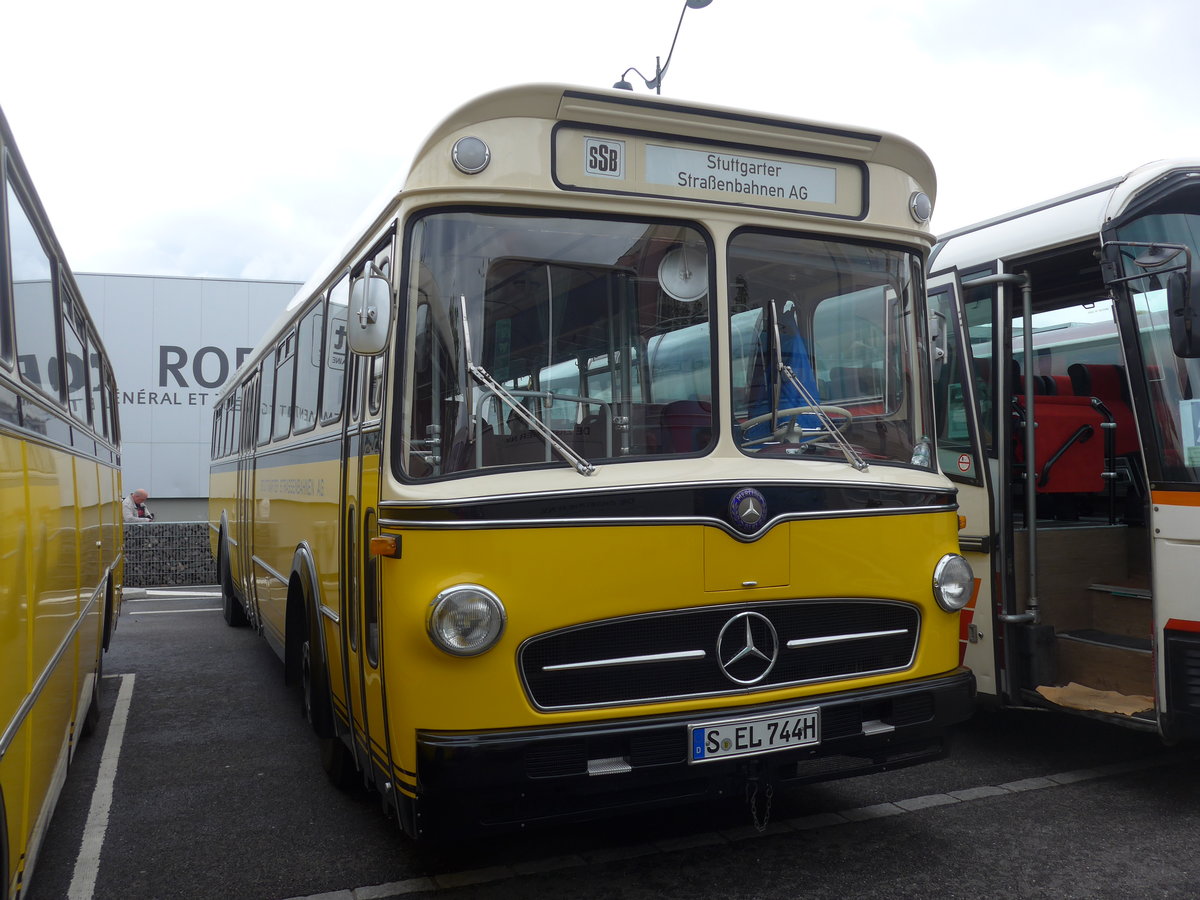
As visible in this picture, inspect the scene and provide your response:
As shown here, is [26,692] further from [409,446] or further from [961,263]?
[961,263]

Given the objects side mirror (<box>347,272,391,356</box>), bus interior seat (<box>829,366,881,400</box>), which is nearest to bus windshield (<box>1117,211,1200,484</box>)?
bus interior seat (<box>829,366,881,400</box>)

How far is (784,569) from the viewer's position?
150 inches

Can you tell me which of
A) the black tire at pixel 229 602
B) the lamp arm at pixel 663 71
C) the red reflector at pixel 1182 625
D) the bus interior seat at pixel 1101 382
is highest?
the lamp arm at pixel 663 71

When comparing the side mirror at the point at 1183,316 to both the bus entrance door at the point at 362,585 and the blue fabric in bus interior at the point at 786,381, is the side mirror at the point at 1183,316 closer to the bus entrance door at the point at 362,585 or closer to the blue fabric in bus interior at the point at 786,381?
the blue fabric in bus interior at the point at 786,381

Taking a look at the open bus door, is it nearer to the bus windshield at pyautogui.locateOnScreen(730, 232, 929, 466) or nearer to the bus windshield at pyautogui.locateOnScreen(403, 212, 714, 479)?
the bus windshield at pyautogui.locateOnScreen(730, 232, 929, 466)

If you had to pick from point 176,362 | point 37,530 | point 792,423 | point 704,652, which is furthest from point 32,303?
point 176,362

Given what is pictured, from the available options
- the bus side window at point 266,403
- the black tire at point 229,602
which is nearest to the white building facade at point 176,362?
the black tire at point 229,602

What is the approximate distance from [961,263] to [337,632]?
3.94m

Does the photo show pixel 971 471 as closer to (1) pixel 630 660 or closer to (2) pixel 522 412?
(1) pixel 630 660

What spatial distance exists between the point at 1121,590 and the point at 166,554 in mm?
13717

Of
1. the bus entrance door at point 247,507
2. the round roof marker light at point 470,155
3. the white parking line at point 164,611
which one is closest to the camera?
the round roof marker light at point 470,155

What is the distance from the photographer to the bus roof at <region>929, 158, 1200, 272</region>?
493 cm

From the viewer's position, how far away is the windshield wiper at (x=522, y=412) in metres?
3.60

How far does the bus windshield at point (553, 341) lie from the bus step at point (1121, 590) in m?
3.13
